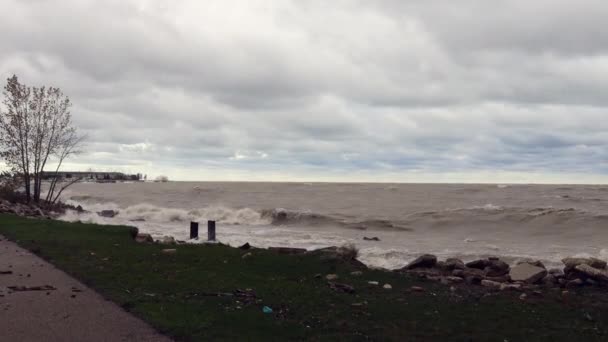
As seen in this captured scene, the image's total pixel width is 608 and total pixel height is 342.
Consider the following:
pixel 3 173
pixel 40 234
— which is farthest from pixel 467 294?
pixel 3 173

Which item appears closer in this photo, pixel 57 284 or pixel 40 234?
pixel 57 284

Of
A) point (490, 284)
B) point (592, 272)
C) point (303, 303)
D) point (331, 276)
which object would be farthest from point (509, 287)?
point (303, 303)

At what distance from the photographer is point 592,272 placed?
11430 millimetres

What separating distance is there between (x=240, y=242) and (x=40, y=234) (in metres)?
7.06

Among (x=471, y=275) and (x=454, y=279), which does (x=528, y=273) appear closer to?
(x=471, y=275)

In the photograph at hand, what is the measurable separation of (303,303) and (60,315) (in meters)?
3.30

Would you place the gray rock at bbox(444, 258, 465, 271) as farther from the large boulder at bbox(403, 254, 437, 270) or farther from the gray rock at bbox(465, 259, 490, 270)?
the gray rock at bbox(465, 259, 490, 270)

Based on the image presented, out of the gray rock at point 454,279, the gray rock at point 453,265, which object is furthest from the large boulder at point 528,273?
the gray rock at point 453,265

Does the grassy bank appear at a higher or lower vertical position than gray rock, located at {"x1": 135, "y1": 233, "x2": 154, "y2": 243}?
lower

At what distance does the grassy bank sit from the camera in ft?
23.3

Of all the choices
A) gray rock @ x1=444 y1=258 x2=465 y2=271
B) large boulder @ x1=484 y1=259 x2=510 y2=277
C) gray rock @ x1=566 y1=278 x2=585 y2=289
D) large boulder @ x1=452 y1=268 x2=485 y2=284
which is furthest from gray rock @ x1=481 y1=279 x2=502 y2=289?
gray rock @ x1=444 y1=258 x2=465 y2=271

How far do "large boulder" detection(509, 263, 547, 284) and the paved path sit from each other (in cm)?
792

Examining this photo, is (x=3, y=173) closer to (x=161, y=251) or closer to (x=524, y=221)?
(x=161, y=251)

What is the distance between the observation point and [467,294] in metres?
9.94
